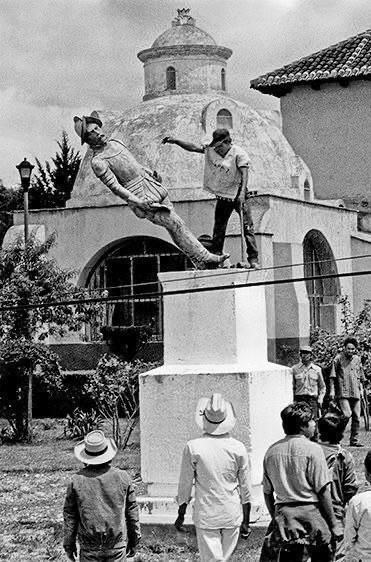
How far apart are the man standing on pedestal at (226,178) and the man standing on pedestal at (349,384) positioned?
645 cm

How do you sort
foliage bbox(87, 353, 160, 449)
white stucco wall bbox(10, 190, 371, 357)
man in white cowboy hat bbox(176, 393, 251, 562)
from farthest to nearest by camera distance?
white stucco wall bbox(10, 190, 371, 357) < foliage bbox(87, 353, 160, 449) < man in white cowboy hat bbox(176, 393, 251, 562)

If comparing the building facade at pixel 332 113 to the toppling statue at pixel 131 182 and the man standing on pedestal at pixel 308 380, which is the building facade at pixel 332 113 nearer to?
the man standing on pedestal at pixel 308 380

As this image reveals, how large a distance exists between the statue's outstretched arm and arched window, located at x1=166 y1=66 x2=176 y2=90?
986 inches

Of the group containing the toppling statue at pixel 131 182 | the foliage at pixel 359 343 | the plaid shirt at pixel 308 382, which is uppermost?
the toppling statue at pixel 131 182

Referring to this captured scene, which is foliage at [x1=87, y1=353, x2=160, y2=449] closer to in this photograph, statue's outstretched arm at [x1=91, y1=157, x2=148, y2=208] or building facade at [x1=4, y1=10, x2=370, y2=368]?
building facade at [x1=4, y1=10, x2=370, y2=368]

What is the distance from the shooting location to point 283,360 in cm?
3297

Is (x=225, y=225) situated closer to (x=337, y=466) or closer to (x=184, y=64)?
(x=337, y=466)

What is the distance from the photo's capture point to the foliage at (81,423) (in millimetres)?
22406

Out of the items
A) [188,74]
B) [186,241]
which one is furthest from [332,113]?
[186,241]

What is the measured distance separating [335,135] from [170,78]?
18.9ft

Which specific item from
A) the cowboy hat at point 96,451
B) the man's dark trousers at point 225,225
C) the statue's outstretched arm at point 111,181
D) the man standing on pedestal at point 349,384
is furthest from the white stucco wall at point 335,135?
the cowboy hat at point 96,451

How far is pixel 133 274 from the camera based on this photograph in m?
34.0

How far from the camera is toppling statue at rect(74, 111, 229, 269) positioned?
12.9 metres

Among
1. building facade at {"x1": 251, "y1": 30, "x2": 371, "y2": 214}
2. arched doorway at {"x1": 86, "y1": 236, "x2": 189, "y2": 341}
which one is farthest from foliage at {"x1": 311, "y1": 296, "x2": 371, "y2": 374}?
building facade at {"x1": 251, "y1": 30, "x2": 371, "y2": 214}
